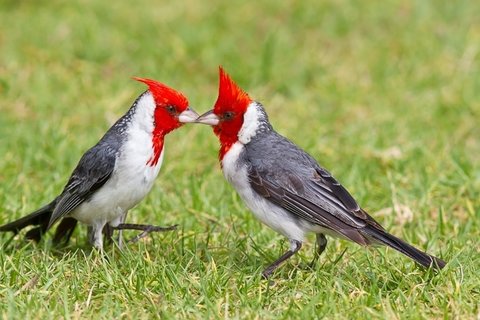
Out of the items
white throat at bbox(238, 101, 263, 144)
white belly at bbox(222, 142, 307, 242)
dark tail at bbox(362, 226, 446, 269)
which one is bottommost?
dark tail at bbox(362, 226, 446, 269)

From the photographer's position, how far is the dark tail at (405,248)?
4672 mm

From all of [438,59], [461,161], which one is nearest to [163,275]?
[461,161]

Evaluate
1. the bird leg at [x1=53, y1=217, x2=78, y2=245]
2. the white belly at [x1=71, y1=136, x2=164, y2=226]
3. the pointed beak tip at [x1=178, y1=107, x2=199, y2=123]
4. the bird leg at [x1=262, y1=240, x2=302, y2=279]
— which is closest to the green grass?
the bird leg at [x1=262, y1=240, x2=302, y2=279]

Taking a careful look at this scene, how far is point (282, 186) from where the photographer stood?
4.99 metres


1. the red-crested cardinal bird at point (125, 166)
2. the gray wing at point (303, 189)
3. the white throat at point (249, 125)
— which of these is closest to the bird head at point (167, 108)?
the red-crested cardinal bird at point (125, 166)

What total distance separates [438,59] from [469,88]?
0.80 meters

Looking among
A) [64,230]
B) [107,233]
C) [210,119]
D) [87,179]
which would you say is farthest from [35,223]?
[210,119]

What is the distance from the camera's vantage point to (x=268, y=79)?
8703mm

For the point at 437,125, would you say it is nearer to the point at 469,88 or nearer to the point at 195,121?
the point at 469,88

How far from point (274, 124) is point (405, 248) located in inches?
131

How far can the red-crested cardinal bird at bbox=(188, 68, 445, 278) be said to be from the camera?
4820 mm

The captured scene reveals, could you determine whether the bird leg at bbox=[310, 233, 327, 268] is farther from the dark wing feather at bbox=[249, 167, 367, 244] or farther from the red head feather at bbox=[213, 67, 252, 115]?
the red head feather at bbox=[213, 67, 252, 115]

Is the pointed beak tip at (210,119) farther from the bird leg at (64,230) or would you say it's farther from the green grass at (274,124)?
the bird leg at (64,230)

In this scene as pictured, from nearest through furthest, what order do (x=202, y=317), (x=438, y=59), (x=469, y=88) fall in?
(x=202, y=317) → (x=469, y=88) → (x=438, y=59)
